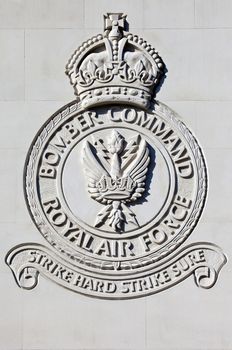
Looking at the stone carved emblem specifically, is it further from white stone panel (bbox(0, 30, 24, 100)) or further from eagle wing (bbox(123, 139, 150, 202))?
white stone panel (bbox(0, 30, 24, 100))

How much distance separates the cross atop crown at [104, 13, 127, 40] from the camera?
15.6 metres

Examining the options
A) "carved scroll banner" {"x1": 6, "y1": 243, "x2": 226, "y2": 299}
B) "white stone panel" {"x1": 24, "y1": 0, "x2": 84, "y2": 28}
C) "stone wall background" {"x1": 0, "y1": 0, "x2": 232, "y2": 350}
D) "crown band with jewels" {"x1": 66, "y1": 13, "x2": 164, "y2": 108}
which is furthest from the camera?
"white stone panel" {"x1": 24, "y1": 0, "x2": 84, "y2": 28}

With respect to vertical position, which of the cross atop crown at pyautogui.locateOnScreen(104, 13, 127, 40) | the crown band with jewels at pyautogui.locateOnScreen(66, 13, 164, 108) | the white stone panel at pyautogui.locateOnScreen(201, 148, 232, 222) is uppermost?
the cross atop crown at pyautogui.locateOnScreen(104, 13, 127, 40)

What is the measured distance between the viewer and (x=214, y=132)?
15547 millimetres

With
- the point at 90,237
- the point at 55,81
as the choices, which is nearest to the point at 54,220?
the point at 90,237

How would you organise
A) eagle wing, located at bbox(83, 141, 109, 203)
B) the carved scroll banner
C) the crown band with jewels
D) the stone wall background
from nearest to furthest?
the stone wall background < the carved scroll banner < eagle wing, located at bbox(83, 141, 109, 203) < the crown band with jewels

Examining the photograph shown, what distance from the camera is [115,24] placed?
15664 millimetres

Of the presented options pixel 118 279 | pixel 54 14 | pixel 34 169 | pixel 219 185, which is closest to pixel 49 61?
pixel 54 14

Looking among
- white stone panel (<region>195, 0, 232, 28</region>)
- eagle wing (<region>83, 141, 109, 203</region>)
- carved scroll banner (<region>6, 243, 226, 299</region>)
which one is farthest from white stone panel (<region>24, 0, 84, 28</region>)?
carved scroll banner (<region>6, 243, 226, 299</region>)

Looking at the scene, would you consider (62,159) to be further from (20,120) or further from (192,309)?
(192,309)

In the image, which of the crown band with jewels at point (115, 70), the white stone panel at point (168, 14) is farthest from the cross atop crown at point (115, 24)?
the white stone panel at point (168, 14)

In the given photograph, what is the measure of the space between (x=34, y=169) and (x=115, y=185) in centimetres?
82

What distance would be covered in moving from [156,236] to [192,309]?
0.81 meters

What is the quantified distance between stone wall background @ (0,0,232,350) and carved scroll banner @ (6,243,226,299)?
76 millimetres
